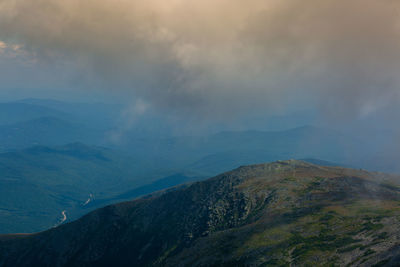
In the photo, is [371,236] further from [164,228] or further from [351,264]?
[164,228]

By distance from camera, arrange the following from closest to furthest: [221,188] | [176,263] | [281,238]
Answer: [281,238] → [176,263] → [221,188]

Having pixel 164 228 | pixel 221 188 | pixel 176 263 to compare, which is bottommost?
pixel 176 263

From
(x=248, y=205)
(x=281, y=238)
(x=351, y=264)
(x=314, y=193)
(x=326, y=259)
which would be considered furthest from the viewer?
(x=248, y=205)

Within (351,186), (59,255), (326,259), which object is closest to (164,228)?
(59,255)

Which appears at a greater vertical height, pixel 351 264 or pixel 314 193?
pixel 314 193

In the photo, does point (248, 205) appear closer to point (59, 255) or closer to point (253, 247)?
point (253, 247)

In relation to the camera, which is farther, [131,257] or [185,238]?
[131,257]
